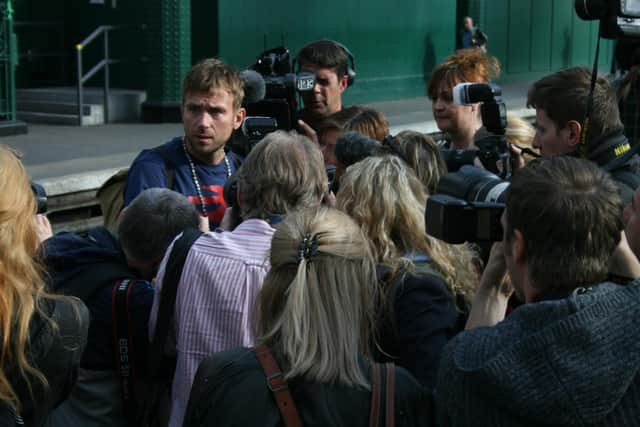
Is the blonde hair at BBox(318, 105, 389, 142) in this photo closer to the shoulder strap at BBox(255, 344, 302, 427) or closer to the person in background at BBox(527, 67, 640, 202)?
the person in background at BBox(527, 67, 640, 202)

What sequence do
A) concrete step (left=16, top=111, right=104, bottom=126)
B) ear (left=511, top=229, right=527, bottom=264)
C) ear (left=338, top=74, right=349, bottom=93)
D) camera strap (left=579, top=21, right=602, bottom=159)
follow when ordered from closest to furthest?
ear (left=511, top=229, right=527, bottom=264)
camera strap (left=579, top=21, right=602, bottom=159)
ear (left=338, top=74, right=349, bottom=93)
concrete step (left=16, top=111, right=104, bottom=126)

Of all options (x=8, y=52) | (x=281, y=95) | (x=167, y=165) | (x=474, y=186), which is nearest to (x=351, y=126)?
(x=281, y=95)

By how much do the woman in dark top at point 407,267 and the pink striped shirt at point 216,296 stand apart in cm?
37

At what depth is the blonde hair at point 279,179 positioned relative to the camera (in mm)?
3686

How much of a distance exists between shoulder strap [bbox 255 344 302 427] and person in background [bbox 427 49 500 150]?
3250mm

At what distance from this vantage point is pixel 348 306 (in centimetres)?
262

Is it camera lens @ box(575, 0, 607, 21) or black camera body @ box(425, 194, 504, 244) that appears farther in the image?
camera lens @ box(575, 0, 607, 21)

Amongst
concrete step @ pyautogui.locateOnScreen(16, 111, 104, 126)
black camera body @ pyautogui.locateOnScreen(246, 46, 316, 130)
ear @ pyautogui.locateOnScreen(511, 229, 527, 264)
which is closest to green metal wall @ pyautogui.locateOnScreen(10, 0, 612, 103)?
concrete step @ pyautogui.locateOnScreen(16, 111, 104, 126)

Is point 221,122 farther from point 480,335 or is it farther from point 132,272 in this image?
point 480,335

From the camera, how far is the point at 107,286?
3.63 meters

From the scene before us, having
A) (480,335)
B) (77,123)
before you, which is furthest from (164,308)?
(77,123)

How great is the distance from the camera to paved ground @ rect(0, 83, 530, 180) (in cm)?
1051

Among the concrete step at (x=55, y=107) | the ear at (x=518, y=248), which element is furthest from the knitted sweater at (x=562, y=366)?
the concrete step at (x=55, y=107)

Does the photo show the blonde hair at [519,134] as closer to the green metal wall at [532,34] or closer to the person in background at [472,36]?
the person in background at [472,36]
